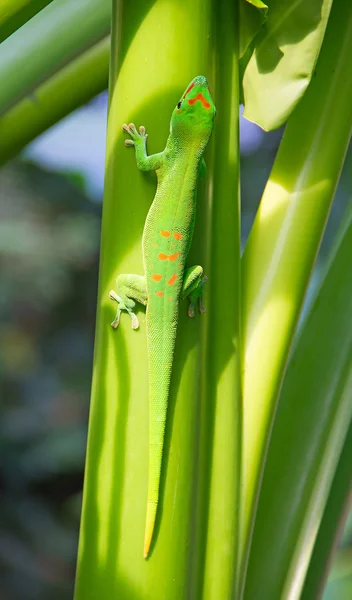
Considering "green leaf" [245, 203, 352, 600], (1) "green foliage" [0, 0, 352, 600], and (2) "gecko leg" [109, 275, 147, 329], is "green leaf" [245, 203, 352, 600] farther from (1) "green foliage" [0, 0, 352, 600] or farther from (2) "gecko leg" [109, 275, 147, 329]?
(2) "gecko leg" [109, 275, 147, 329]

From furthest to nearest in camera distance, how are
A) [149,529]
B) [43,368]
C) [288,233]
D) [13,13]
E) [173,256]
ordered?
[43,368] < [173,256] < [288,233] < [149,529] < [13,13]

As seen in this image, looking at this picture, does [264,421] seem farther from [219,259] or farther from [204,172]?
[204,172]

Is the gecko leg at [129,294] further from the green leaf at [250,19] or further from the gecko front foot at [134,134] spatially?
the green leaf at [250,19]

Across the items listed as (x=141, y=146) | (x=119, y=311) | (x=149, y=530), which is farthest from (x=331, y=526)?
(x=141, y=146)

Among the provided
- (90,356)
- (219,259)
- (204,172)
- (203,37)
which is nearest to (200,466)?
(219,259)

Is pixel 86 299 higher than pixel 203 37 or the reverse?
the reverse

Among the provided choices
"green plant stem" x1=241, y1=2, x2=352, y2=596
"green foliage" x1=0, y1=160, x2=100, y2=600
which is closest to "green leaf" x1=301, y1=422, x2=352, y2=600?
"green plant stem" x1=241, y1=2, x2=352, y2=596

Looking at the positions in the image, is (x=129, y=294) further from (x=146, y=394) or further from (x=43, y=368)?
(x=43, y=368)
